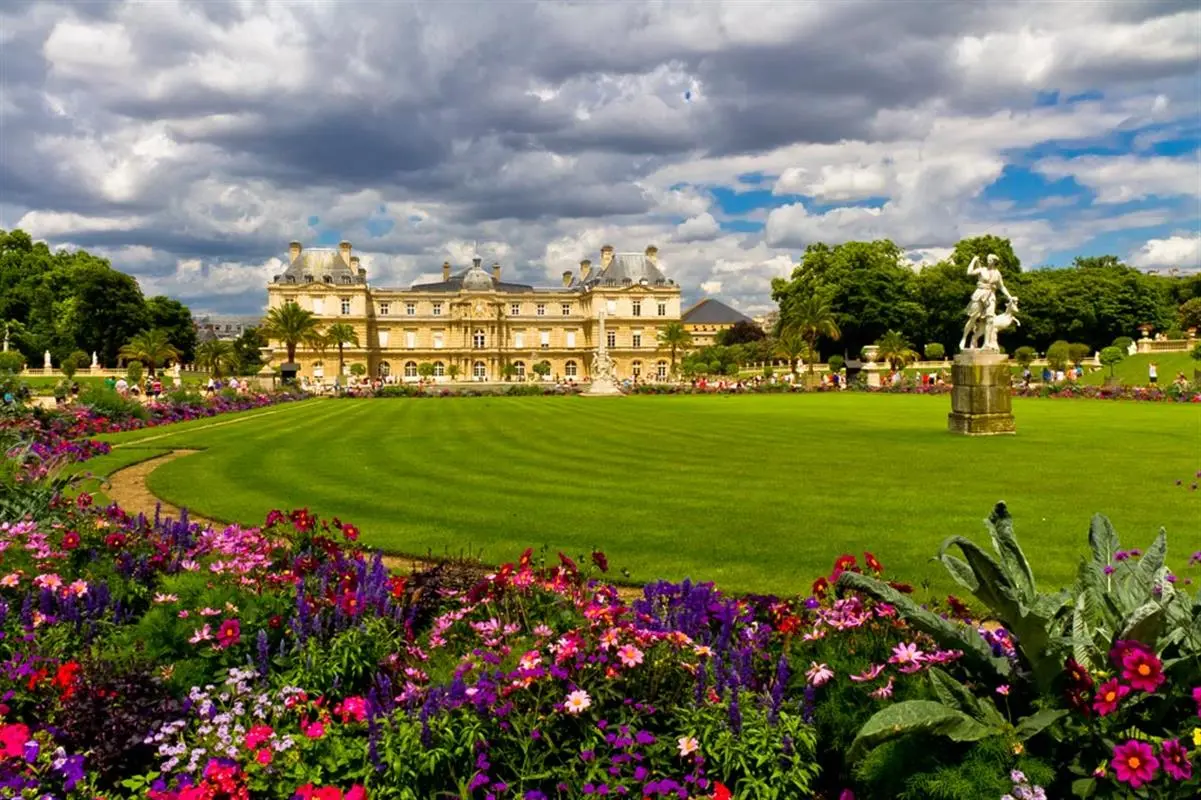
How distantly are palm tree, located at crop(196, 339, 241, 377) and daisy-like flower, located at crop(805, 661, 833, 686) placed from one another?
69.9m

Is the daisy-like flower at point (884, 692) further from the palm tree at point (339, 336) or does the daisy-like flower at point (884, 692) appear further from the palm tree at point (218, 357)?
the palm tree at point (339, 336)

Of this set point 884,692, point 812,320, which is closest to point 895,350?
point 812,320

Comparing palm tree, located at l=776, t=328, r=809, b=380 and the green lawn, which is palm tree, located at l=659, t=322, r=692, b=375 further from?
the green lawn

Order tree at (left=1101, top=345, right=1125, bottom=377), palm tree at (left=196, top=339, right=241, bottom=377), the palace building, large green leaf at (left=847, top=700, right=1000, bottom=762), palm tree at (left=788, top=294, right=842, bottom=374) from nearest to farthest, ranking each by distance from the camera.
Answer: large green leaf at (left=847, top=700, right=1000, bottom=762) → tree at (left=1101, top=345, right=1125, bottom=377) → palm tree at (left=788, top=294, right=842, bottom=374) → palm tree at (left=196, top=339, right=241, bottom=377) → the palace building

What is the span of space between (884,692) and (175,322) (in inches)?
→ 3381

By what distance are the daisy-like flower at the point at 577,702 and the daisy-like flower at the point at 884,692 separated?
1.29 metres

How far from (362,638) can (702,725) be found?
6.15 ft

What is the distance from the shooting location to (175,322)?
256 ft

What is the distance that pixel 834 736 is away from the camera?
12.3 feet

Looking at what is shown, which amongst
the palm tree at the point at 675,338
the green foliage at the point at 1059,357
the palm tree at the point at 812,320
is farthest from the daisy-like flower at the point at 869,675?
the palm tree at the point at 675,338

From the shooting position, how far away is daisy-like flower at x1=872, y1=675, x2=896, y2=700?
3.65 meters

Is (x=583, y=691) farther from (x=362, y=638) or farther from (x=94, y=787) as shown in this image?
(x=94, y=787)

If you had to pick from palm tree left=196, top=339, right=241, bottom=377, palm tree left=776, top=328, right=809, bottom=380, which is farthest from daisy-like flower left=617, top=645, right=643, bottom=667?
palm tree left=196, top=339, right=241, bottom=377

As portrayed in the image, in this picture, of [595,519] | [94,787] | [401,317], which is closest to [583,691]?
[94,787]
